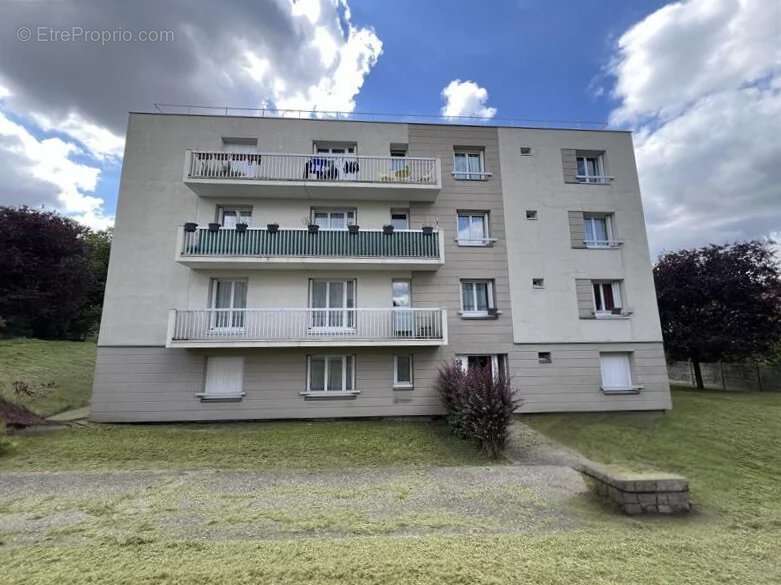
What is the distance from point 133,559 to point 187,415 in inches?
336

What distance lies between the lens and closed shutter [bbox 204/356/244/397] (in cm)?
1155

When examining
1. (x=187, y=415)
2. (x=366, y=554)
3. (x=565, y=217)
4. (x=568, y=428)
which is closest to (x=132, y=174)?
(x=187, y=415)

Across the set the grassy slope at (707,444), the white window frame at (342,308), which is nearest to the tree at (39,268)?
the white window frame at (342,308)

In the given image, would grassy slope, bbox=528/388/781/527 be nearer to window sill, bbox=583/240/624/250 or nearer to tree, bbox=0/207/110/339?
window sill, bbox=583/240/624/250

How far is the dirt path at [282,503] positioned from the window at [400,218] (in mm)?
8629

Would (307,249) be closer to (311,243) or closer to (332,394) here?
(311,243)

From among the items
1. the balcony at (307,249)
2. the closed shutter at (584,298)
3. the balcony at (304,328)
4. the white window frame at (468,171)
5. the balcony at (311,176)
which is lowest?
the balcony at (304,328)

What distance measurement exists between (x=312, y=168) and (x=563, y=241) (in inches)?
Answer: 391

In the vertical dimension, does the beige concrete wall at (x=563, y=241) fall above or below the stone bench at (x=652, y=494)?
above

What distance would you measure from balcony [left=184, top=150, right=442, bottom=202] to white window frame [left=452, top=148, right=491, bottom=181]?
1.37 m

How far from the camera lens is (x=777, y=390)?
670 inches

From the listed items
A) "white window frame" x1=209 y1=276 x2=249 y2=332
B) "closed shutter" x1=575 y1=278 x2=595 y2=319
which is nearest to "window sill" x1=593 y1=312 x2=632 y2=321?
"closed shutter" x1=575 y1=278 x2=595 y2=319

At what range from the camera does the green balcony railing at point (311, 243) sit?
37.6 feet

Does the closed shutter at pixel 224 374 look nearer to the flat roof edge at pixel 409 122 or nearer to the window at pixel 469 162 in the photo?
the flat roof edge at pixel 409 122
